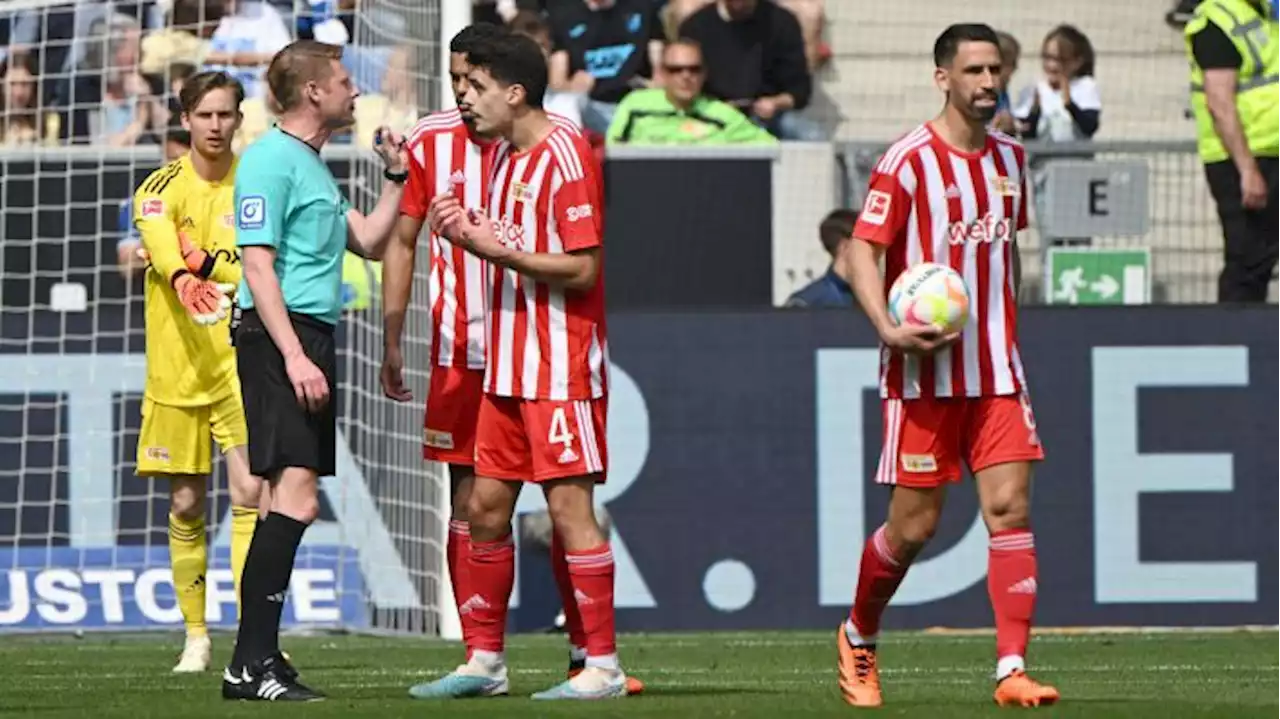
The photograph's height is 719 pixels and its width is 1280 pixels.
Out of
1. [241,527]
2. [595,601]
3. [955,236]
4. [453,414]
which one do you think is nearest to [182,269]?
[241,527]

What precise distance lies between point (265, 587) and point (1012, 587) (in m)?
2.29

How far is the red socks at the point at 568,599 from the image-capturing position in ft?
30.0

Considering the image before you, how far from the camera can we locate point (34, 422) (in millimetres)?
14180

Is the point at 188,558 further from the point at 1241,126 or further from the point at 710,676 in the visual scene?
the point at 1241,126

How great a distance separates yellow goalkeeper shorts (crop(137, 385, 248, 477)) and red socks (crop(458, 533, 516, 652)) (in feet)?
8.96

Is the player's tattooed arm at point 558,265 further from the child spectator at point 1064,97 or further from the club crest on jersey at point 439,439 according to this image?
the child spectator at point 1064,97

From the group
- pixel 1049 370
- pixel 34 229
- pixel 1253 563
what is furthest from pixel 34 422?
pixel 1253 563

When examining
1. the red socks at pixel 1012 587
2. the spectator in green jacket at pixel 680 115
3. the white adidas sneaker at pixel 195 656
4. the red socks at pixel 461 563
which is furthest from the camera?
the spectator in green jacket at pixel 680 115

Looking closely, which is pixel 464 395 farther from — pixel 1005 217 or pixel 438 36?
pixel 438 36

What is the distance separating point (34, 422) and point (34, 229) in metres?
1.12

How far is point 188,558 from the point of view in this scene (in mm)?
11430

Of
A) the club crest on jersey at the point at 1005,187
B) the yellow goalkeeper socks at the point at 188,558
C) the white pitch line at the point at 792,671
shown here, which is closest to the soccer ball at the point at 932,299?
the club crest on jersey at the point at 1005,187

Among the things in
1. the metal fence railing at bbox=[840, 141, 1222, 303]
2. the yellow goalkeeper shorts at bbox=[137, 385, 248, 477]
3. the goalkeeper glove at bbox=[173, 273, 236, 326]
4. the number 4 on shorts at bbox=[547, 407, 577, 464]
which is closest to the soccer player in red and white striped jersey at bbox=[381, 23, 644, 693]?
the number 4 on shorts at bbox=[547, 407, 577, 464]

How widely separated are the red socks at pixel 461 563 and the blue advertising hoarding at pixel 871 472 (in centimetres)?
472
